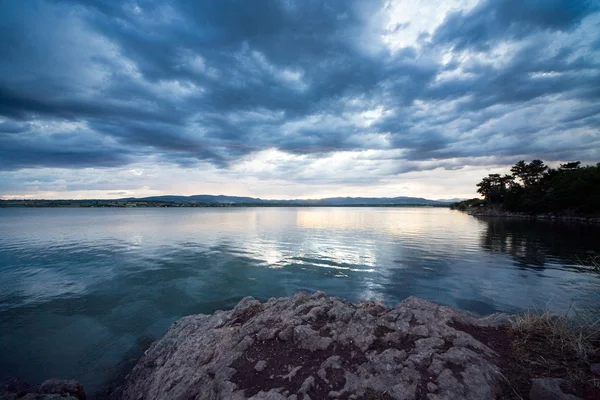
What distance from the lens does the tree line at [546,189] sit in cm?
7094

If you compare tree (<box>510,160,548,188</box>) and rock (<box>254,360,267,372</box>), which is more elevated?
tree (<box>510,160,548,188</box>)

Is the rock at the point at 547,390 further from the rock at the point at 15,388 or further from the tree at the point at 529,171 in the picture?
the tree at the point at 529,171

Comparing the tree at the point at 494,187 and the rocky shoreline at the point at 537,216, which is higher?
the tree at the point at 494,187

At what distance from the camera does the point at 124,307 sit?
52.2 ft

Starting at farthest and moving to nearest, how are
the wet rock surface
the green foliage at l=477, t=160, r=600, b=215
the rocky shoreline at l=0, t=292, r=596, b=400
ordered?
the green foliage at l=477, t=160, r=600, b=215, the wet rock surface, the rocky shoreline at l=0, t=292, r=596, b=400

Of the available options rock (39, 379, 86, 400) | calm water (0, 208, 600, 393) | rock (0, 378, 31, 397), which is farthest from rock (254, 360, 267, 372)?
rock (0, 378, 31, 397)

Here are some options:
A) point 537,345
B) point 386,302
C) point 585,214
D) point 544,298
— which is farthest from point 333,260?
point 585,214

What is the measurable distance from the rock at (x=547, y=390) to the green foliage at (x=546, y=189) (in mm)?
96459

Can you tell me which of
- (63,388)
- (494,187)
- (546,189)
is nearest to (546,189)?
(546,189)

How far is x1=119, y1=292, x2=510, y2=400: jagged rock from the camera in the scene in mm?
5805

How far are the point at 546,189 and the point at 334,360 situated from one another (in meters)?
122

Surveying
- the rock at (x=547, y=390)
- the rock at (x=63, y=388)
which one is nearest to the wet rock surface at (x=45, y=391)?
the rock at (x=63, y=388)

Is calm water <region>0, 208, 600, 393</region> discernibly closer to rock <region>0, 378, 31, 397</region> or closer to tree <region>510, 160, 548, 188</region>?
rock <region>0, 378, 31, 397</region>

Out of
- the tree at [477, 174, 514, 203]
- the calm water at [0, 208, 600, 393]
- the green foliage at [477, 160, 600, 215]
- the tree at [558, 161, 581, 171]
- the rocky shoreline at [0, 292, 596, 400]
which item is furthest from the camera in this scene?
the tree at [477, 174, 514, 203]
